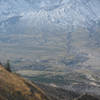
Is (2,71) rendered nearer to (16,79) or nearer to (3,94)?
(16,79)

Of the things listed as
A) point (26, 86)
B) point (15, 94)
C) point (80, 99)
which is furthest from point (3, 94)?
point (80, 99)

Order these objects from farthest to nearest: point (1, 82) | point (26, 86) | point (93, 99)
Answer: point (93, 99) → point (26, 86) → point (1, 82)

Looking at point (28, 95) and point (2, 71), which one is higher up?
point (2, 71)

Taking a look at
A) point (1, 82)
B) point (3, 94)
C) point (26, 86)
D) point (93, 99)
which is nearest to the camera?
point (3, 94)

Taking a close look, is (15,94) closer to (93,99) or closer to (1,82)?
(1,82)

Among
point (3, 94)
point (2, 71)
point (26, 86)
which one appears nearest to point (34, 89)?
point (26, 86)

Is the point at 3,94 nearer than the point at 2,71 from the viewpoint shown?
Yes
